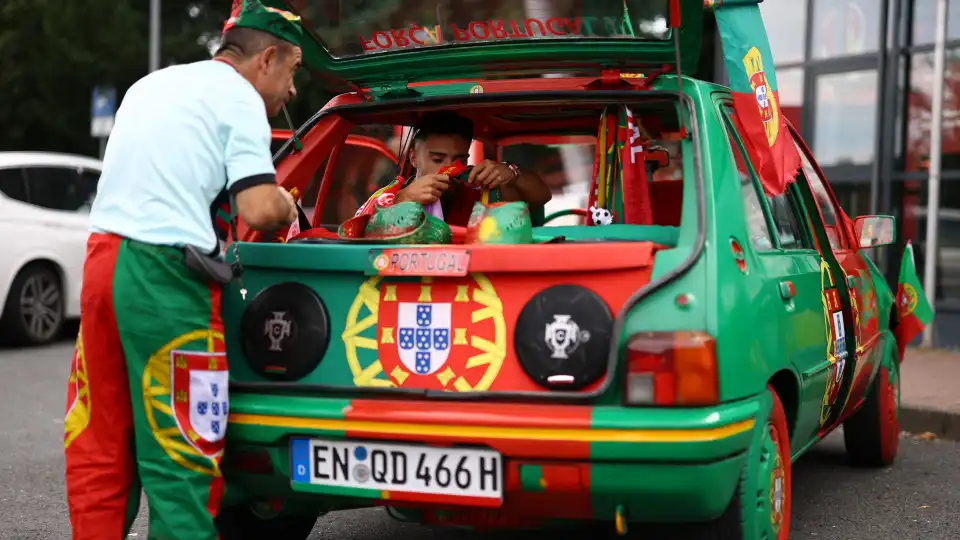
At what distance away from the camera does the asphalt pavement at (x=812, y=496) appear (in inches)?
174

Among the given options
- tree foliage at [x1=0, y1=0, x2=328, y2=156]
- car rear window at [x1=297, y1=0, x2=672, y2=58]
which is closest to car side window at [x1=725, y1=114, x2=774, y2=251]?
car rear window at [x1=297, y1=0, x2=672, y2=58]

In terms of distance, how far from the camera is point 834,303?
4273 mm

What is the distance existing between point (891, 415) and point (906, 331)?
47 cm

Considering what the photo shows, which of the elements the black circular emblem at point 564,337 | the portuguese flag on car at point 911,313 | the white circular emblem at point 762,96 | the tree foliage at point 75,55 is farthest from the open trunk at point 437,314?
the tree foliage at point 75,55

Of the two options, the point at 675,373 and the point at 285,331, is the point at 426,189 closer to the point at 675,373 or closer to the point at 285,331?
the point at 285,331

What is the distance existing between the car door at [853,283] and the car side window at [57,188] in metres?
7.50

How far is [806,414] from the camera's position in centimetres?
Result: 387

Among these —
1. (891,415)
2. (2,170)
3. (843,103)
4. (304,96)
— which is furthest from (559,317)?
(304,96)

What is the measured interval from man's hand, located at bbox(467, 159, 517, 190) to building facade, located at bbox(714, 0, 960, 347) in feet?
22.2

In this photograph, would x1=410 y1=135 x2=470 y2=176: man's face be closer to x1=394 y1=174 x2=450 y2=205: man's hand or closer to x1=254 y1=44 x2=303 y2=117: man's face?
x1=394 y1=174 x2=450 y2=205: man's hand

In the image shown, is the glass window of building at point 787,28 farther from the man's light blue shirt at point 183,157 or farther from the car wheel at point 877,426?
the man's light blue shirt at point 183,157

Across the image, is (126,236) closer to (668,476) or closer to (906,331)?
(668,476)

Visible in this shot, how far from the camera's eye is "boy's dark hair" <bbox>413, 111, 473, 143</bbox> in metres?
4.60

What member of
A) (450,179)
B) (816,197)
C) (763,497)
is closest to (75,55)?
(450,179)
